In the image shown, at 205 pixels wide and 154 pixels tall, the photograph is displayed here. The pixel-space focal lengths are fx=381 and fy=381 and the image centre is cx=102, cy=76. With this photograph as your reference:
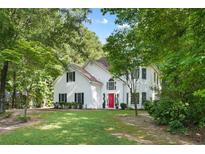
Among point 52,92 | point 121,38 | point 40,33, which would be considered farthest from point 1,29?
point 52,92

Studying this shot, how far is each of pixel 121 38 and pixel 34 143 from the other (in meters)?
4.66

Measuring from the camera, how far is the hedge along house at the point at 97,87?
1819 centimetres

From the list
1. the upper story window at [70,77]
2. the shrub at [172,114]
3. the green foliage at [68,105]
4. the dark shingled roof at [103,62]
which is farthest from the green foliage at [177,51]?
the upper story window at [70,77]

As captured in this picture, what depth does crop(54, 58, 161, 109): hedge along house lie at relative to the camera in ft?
59.7

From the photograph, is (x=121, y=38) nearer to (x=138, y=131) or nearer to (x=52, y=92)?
(x=138, y=131)

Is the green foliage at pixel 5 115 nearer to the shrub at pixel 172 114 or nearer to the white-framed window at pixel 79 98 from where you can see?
the shrub at pixel 172 114

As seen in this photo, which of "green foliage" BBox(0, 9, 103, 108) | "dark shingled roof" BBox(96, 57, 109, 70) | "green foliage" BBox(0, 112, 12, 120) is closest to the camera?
"green foliage" BBox(0, 9, 103, 108)

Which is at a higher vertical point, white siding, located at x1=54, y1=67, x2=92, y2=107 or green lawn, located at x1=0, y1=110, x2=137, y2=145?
Result: white siding, located at x1=54, y1=67, x2=92, y2=107

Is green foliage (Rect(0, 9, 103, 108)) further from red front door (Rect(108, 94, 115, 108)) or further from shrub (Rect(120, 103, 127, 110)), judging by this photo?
red front door (Rect(108, 94, 115, 108))

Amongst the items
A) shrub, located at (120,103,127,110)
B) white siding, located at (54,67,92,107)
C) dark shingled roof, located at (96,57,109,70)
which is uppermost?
dark shingled roof, located at (96,57,109,70)

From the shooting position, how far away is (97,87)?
19.1 meters

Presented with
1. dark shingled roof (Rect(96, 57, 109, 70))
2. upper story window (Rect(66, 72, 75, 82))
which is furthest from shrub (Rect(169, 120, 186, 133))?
upper story window (Rect(66, 72, 75, 82))

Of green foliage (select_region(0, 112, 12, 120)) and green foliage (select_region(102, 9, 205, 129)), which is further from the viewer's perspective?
green foliage (select_region(0, 112, 12, 120))
